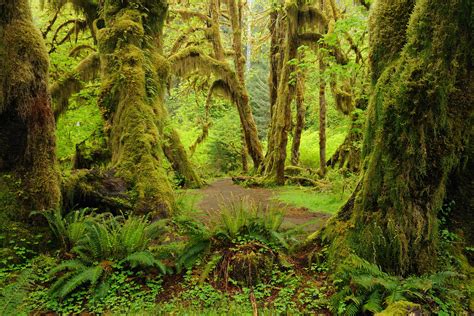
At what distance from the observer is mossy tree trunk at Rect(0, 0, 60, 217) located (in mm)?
5625

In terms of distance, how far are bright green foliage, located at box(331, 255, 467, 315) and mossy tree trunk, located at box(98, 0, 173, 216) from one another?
163 inches

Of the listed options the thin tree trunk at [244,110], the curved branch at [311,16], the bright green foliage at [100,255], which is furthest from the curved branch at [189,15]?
the bright green foliage at [100,255]

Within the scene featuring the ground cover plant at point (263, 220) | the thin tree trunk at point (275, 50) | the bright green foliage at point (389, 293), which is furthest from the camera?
the thin tree trunk at point (275, 50)

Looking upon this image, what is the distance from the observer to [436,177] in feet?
14.3

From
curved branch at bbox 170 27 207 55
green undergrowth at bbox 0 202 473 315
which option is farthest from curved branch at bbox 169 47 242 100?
green undergrowth at bbox 0 202 473 315

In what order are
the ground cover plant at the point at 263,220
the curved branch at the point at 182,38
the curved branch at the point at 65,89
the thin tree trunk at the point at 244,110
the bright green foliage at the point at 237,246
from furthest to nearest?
the curved branch at the point at 182,38 → the thin tree trunk at the point at 244,110 → the curved branch at the point at 65,89 → the bright green foliage at the point at 237,246 → the ground cover plant at the point at 263,220

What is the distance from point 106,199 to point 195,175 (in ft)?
28.3

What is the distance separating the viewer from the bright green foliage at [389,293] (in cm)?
364

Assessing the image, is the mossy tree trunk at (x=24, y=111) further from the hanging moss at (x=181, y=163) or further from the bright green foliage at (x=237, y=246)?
the hanging moss at (x=181, y=163)

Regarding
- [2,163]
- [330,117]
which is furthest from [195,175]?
[330,117]

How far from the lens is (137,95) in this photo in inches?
331

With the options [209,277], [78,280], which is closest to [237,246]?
[209,277]

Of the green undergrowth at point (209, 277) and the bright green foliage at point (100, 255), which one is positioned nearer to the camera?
the green undergrowth at point (209, 277)

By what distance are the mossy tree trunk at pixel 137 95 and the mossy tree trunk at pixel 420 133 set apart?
4285mm
